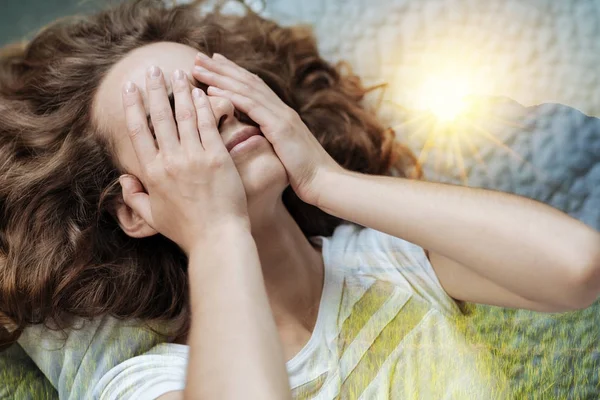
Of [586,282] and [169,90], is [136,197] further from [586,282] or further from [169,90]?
[586,282]

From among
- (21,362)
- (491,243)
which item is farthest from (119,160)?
(491,243)

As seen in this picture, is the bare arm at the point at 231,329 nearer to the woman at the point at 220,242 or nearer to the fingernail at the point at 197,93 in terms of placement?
the woman at the point at 220,242

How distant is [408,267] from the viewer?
543 millimetres

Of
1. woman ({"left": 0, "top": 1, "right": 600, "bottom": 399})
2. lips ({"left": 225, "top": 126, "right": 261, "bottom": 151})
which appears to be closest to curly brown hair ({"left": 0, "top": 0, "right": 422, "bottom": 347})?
woman ({"left": 0, "top": 1, "right": 600, "bottom": 399})

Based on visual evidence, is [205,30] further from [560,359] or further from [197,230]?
[560,359]

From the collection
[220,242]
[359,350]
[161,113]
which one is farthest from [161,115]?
[359,350]

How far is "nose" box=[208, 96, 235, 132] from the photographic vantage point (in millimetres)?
481

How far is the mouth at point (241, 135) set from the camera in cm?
48

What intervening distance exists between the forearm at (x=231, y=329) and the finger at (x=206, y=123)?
0.20ft

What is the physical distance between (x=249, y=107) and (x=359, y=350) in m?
0.19

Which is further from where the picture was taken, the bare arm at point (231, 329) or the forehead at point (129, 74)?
the forehead at point (129, 74)

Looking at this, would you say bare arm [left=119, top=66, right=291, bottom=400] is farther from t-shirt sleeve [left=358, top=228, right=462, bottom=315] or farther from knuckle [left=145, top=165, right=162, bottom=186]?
t-shirt sleeve [left=358, top=228, right=462, bottom=315]

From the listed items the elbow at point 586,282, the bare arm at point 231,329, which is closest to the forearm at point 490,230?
the elbow at point 586,282

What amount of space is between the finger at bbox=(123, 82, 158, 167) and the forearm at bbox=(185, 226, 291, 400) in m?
0.08
